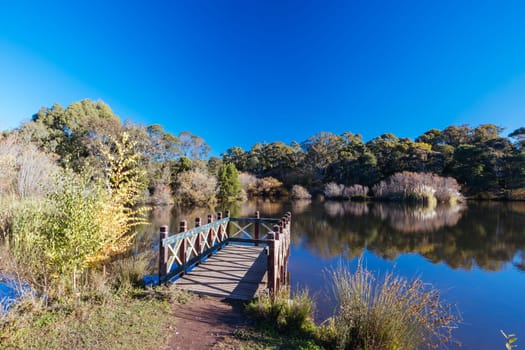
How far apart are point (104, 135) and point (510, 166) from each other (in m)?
40.6

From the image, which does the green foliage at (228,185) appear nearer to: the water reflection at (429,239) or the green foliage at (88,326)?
the water reflection at (429,239)

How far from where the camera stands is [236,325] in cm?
354

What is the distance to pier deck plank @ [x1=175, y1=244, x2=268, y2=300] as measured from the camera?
4.64m

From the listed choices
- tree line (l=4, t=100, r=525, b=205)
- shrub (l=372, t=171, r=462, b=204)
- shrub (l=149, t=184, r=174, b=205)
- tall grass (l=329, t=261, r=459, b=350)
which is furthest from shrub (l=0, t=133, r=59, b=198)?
shrub (l=372, t=171, r=462, b=204)

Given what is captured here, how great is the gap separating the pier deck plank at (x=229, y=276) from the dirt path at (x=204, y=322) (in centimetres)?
29

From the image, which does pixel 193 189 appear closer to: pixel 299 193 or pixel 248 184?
pixel 248 184

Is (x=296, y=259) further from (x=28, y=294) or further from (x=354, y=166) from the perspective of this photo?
(x=354, y=166)

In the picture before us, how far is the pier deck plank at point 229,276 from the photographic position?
4.64m

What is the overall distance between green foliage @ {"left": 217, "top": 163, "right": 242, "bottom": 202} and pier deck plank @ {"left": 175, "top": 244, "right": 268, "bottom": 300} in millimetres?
22400

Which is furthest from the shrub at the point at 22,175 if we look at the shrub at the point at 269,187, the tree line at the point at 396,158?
the tree line at the point at 396,158

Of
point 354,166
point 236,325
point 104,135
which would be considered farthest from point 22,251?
point 354,166

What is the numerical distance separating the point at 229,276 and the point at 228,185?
79.6ft

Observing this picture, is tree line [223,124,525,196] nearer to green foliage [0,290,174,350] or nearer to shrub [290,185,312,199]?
shrub [290,185,312,199]

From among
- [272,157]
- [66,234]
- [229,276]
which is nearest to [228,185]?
[272,157]
